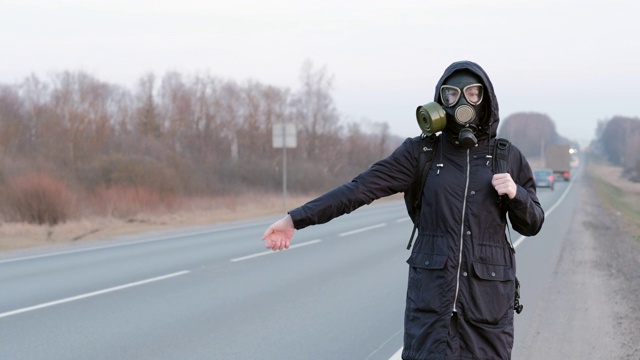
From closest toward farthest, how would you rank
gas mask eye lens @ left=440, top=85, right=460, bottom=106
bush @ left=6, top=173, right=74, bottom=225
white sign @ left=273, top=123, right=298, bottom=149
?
gas mask eye lens @ left=440, top=85, right=460, bottom=106
bush @ left=6, top=173, right=74, bottom=225
white sign @ left=273, top=123, right=298, bottom=149

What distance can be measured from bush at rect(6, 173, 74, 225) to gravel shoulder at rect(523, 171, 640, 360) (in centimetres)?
1391

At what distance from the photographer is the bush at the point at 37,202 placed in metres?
21.2

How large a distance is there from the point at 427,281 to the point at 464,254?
0.20 meters

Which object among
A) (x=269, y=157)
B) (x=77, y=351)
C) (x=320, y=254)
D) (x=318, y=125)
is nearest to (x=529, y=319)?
(x=77, y=351)

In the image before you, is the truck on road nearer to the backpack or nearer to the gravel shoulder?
the gravel shoulder

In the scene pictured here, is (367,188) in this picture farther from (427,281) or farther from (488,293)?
(488,293)

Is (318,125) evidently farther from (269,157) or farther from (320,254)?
(320,254)

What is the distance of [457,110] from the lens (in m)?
3.29

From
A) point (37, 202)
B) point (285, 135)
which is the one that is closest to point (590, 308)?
point (37, 202)

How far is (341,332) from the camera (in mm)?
7324

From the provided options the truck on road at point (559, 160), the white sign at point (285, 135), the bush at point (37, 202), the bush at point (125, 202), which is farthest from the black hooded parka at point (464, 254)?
the truck on road at point (559, 160)

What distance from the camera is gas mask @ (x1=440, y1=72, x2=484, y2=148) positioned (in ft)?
10.8

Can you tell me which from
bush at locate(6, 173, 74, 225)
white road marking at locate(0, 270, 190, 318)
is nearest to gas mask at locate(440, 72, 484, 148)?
white road marking at locate(0, 270, 190, 318)

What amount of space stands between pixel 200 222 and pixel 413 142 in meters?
21.8
